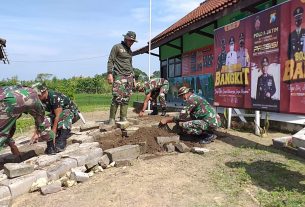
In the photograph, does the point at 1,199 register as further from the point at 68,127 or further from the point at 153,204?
the point at 68,127

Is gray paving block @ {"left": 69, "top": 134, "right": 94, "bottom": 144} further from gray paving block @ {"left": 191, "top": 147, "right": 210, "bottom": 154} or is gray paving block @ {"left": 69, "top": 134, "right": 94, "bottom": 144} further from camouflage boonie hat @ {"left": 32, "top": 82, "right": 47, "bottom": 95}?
gray paving block @ {"left": 191, "top": 147, "right": 210, "bottom": 154}

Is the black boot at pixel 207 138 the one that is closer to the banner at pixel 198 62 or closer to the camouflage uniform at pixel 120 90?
the camouflage uniform at pixel 120 90

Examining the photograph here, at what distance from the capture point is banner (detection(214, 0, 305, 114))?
5.42 metres

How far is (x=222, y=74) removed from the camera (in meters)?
7.43

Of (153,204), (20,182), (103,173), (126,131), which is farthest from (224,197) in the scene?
(126,131)

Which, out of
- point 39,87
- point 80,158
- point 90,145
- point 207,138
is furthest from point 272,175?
point 39,87

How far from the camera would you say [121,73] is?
7441 millimetres

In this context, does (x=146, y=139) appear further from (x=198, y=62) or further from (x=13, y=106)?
(x=198, y=62)

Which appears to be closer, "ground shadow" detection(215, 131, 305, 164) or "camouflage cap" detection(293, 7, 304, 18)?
"camouflage cap" detection(293, 7, 304, 18)

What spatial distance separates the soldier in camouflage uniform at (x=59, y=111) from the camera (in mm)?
5961

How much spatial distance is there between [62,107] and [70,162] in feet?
4.23

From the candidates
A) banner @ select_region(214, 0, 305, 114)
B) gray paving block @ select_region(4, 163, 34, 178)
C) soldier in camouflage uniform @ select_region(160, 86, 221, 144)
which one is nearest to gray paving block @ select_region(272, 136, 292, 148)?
banner @ select_region(214, 0, 305, 114)

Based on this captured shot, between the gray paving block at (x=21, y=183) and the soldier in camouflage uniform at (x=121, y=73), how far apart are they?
268cm

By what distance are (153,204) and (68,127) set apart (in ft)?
9.38
